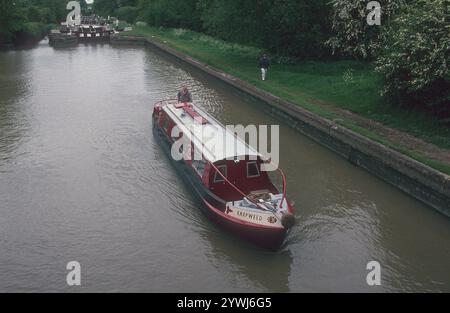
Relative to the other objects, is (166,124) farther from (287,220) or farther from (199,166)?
(287,220)

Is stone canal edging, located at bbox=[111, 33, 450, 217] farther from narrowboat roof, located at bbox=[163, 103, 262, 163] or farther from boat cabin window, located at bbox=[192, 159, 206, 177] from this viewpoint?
boat cabin window, located at bbox=[192, 159, 206, 177]

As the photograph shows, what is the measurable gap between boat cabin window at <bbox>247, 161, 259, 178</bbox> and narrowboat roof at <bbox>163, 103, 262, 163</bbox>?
208 mm

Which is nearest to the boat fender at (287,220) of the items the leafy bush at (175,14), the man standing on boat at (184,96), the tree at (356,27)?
the man standing on boat at (184,96)

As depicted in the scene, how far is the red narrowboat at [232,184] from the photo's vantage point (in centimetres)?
1216

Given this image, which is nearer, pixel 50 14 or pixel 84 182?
pixel 84 182

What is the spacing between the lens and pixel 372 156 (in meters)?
17.3

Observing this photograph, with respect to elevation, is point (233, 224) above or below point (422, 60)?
below

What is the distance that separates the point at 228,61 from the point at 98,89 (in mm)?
10943

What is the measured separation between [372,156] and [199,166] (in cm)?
662

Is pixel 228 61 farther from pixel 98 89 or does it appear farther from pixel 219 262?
pixel 219 262

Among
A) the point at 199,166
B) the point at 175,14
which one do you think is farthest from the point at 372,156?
the point at 175,14

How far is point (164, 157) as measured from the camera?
1917cm

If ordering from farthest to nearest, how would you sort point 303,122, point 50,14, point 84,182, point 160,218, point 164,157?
point 50,14, point 303,122, point 164,157, point 84,182, point 160,218

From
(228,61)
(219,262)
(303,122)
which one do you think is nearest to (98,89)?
(228,61)
